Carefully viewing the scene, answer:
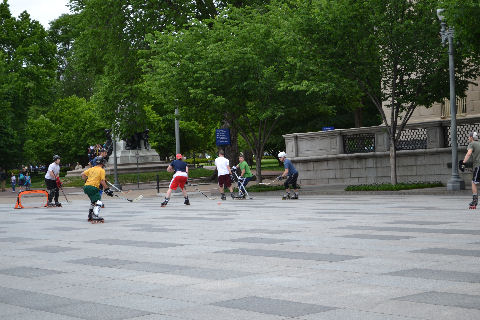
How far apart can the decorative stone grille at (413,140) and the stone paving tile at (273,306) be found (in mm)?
25509

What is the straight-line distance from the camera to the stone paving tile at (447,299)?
20.5 ft

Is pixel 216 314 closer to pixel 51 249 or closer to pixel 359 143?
pixel 51 249

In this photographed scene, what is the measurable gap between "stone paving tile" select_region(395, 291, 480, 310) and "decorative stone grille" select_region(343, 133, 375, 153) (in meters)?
26.8

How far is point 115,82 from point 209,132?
135 ft

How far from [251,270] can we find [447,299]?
9.03 feet

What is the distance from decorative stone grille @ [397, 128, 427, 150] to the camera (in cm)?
3125

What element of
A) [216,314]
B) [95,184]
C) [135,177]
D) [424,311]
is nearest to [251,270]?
[216,314]

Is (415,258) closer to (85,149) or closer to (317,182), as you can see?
(317,182)

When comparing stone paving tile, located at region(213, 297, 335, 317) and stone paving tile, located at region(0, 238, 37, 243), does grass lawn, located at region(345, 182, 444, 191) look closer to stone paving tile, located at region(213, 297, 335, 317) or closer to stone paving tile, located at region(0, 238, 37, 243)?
stone paving tile, located at region(0, 238, 37, 243)

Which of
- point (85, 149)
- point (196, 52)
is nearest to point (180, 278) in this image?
point (196, 52)

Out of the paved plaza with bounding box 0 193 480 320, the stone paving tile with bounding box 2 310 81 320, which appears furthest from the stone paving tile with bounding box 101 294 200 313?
the stone paving tile with bounding box 2 310 81 320

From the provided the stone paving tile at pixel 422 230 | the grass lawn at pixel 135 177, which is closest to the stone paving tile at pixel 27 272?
the stone paving tile at pixel 422 230

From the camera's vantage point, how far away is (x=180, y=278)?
8266 millimetres

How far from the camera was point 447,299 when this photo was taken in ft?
21.3
